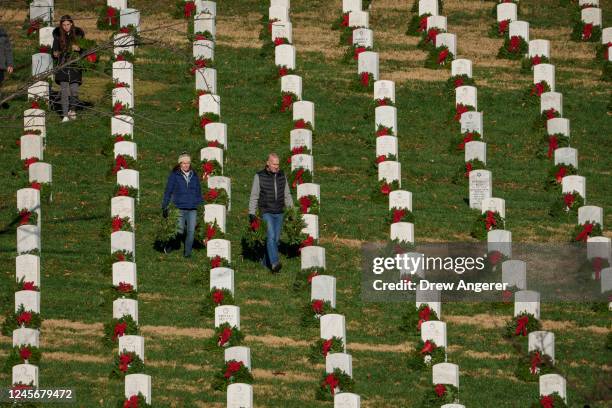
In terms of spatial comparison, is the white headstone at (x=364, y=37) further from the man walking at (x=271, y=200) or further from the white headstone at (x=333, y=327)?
the white headstone at (x=333, y=327)

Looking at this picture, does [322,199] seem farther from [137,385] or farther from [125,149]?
[137,385]

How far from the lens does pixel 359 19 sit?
33.0 meters

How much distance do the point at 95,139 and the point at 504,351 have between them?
924 cm

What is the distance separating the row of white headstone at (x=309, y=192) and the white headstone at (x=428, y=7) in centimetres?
256

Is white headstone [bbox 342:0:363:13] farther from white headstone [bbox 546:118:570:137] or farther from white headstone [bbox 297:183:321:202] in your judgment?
white headstone [bbox 297:183:321:202]

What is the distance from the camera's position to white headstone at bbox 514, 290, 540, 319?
22.2 meters

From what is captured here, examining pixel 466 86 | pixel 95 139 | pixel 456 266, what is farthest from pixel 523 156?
pixel 95 139

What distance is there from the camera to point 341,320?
70.6ft

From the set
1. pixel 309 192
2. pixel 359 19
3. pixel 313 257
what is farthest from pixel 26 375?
pixel 359 19

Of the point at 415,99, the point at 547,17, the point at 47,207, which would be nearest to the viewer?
the point at 47,207

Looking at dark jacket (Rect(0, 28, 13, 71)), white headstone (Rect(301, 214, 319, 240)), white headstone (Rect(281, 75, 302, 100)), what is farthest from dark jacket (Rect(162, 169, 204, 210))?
white headstone (Rect(281, 75, 302, 100))

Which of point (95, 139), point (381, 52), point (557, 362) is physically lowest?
point (557, 362)

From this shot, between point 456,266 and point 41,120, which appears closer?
point 456,266

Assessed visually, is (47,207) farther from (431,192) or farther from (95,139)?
(431,192)
